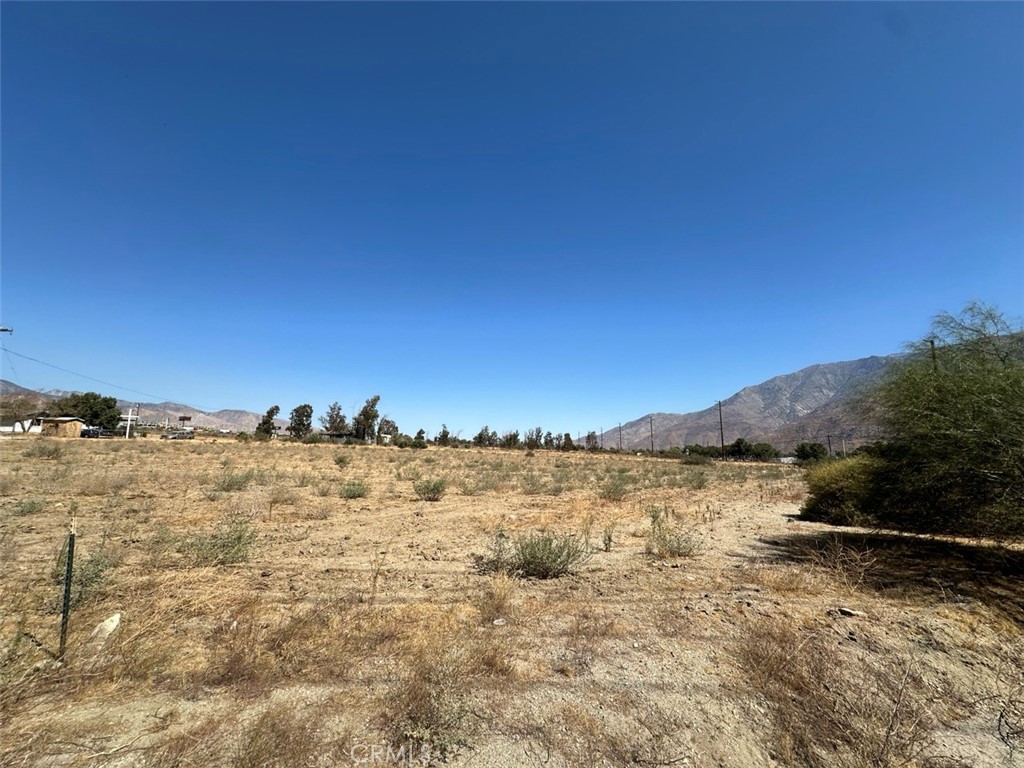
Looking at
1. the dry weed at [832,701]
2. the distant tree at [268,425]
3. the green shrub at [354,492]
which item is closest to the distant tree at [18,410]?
the distant tree at [268,425]

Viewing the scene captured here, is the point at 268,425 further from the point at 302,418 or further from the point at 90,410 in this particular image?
the point at 90,410

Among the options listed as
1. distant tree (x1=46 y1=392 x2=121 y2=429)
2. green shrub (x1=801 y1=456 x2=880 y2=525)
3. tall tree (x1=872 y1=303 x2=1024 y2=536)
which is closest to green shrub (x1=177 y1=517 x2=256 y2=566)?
tall tree (x1=872 y1=303 x2=1024 y2=536)

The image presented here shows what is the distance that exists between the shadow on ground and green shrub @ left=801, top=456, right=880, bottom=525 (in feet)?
2.55

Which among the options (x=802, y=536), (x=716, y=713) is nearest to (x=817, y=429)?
(x=802, y=536)

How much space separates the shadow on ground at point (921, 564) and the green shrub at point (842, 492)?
0.78 metres

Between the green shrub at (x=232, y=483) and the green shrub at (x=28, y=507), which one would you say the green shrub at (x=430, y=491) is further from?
the green shrub at (x=28, y=507)

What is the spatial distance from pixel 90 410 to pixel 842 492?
4332 inches

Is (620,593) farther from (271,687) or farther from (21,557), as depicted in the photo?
(21,557)

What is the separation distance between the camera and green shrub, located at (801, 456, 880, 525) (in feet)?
37.9

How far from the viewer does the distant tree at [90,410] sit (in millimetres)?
84312

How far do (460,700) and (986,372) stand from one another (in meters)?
9.79

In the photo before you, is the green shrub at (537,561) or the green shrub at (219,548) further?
the green shrub at (537,561)

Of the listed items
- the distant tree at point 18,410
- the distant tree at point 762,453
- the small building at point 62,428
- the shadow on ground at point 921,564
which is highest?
the distant tree at point 18,410

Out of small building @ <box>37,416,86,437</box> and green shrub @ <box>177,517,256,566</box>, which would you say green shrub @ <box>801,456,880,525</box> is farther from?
small building @ <box>37,416,86,437</box>
